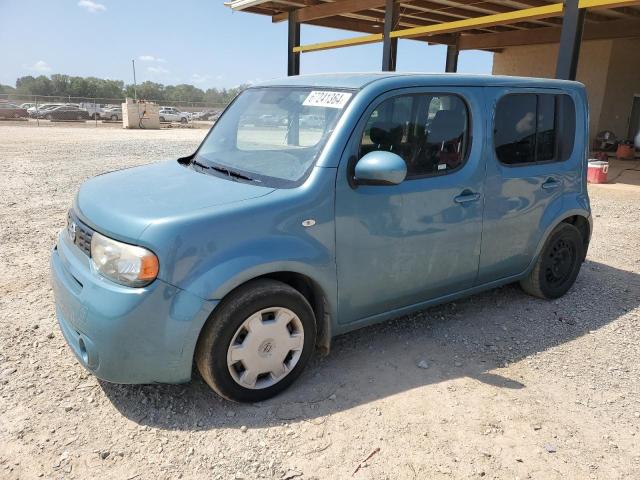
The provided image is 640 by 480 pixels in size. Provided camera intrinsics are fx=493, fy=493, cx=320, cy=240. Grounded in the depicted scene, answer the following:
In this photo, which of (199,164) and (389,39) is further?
(389,39)

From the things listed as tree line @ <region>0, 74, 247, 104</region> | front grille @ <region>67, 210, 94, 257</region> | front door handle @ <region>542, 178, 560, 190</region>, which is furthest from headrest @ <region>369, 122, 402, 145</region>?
tree line @ <region>0, 74, 247, 104</region>

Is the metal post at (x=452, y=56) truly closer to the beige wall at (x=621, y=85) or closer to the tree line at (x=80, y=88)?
the beige wall at (x=621, y=85)

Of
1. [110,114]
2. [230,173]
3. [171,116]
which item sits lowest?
[171,116]

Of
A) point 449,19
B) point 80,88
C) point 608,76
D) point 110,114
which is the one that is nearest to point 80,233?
point 449,19

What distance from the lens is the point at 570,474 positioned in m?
2.39

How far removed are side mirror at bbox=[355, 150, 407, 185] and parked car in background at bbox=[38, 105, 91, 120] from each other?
4143cm

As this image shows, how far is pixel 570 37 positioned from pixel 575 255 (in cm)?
604

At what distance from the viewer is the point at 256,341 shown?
276cm

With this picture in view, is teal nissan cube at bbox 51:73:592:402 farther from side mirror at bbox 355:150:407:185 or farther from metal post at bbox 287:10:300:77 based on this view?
metal post at bbox 287:10:300:77

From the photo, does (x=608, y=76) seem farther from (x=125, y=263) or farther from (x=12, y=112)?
(x=12, y=112)

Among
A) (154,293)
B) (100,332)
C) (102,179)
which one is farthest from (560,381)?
(102,179)

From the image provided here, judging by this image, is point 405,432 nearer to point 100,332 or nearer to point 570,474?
point 570,474

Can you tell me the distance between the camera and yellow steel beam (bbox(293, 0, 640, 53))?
26.9 feet

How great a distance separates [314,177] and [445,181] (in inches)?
40.0
